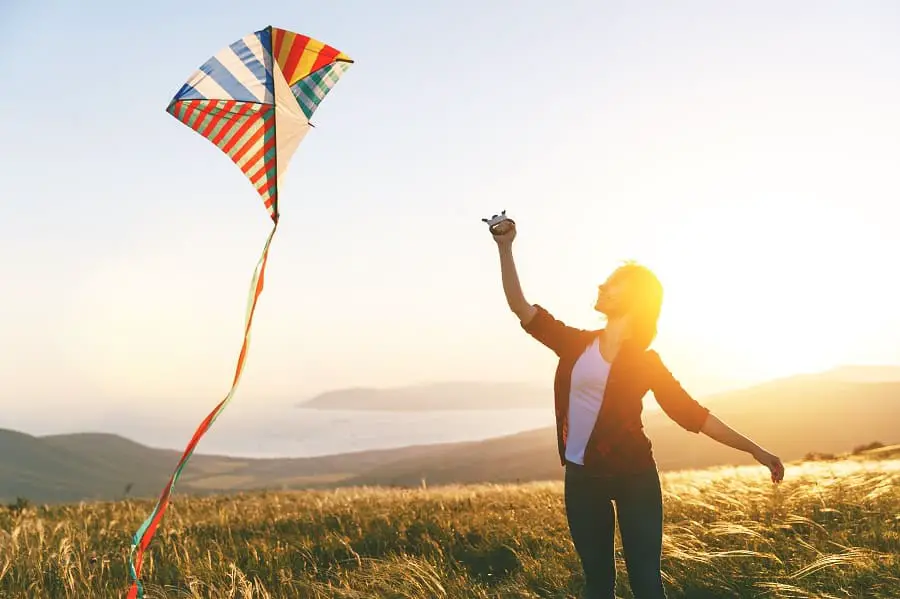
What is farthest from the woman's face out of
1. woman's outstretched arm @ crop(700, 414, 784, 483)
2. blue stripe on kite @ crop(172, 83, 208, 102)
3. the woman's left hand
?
blue stripe on kite @ crop(172, 83, 208, 102)

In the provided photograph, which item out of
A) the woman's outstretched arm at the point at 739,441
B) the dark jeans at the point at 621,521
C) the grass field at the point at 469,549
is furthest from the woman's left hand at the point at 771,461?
the grass field at the point at 469,549

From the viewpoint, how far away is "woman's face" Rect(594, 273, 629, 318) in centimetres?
435

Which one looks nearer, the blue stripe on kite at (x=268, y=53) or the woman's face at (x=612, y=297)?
the woman's face at (x=612, y=297)

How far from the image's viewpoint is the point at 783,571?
5867 millimetres

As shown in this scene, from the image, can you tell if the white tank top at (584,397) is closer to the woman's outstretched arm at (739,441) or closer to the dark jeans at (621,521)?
the dark jeans at (621,521)

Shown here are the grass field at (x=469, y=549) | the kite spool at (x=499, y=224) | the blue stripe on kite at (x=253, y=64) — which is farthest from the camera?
the grass field at (x=469, y=549)

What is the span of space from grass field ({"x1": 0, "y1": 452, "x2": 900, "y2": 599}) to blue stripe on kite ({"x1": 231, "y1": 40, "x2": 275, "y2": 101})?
3.64 m

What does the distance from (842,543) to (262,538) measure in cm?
577

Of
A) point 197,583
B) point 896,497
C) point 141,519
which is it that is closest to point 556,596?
point 197,583

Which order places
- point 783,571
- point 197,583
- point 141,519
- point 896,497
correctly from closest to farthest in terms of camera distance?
point 783,571
point 197,583
point 896,497
point 141,519

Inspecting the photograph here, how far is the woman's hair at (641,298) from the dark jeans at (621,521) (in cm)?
77

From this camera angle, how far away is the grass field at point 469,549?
5.92m

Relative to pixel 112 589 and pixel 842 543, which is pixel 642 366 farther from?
pixel 112 589

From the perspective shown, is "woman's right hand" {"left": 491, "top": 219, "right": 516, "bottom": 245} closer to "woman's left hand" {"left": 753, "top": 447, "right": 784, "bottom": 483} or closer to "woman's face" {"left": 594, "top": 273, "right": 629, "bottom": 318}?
"woman's face" {"left": 594, "top": 273, "right": 629, "bottom": 318}
